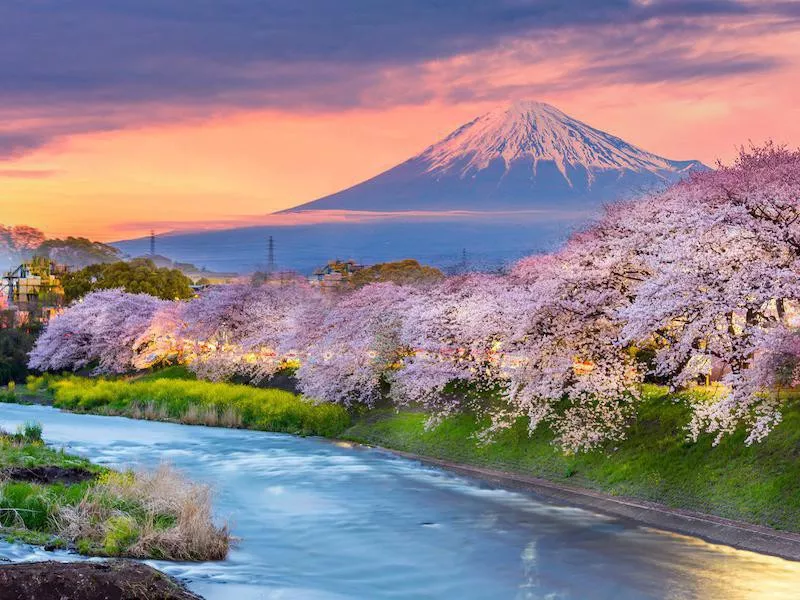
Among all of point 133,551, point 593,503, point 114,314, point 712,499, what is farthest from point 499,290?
point 114,314

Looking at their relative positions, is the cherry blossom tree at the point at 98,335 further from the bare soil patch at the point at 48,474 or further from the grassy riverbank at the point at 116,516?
the grassy riverbank at the point at 116,516

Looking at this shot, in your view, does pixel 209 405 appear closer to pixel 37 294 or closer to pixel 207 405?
pixel 207 405

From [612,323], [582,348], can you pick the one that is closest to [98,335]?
[582,348]

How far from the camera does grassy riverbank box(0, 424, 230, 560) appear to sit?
→ 21.0 meters

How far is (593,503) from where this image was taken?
Answer: 32.0m

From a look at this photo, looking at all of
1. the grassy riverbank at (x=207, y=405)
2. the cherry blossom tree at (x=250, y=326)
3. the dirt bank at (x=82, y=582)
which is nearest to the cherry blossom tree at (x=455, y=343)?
the grassy riverbank at (x=207, y=405)

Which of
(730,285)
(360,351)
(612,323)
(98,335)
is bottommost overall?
(98,335)

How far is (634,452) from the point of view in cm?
3359

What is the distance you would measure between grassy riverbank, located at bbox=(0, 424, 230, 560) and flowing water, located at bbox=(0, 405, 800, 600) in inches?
23.2

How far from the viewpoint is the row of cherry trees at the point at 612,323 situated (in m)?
29.8

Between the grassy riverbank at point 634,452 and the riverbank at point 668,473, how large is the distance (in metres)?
0.04

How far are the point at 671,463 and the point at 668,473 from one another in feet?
1.66

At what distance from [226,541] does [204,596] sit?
3.95 m

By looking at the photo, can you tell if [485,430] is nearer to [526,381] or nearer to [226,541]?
[526,381]
